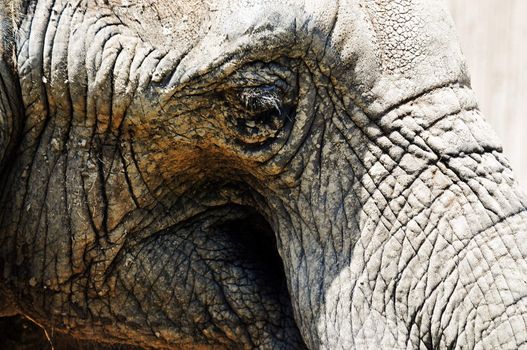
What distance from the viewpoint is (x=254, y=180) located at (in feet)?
11.0

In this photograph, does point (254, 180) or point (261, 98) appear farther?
point (254, 180)

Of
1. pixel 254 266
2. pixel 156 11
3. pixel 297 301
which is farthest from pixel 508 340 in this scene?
pixel 156 11

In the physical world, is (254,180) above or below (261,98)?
below

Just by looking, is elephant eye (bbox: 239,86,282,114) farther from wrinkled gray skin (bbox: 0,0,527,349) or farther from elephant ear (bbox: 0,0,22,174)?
elephant ear (bbox: 0,0,22,174)

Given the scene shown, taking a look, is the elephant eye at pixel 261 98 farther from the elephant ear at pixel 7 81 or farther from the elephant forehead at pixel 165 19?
the elephant ear at pixel 7 81

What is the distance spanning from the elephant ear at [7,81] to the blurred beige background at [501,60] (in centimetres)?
343

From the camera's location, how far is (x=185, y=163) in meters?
3.35

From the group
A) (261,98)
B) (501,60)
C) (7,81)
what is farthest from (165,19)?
(501,60)

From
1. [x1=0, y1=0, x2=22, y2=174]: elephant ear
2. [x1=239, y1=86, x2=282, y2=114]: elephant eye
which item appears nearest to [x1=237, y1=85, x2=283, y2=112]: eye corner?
[x1=239, y1=86, x2=282, y2=114]: elephant eye

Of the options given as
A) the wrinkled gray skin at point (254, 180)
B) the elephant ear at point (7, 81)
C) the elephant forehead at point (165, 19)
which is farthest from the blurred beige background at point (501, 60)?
the elephant ear at point (7, 81)

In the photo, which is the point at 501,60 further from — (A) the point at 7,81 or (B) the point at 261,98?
(A) the point at 7,81

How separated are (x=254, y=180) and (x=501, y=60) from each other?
3.33m

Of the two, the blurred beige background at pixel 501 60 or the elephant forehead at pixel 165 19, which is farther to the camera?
the blurred beige background at pixel 501 60

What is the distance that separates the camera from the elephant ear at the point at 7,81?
10.7ft
